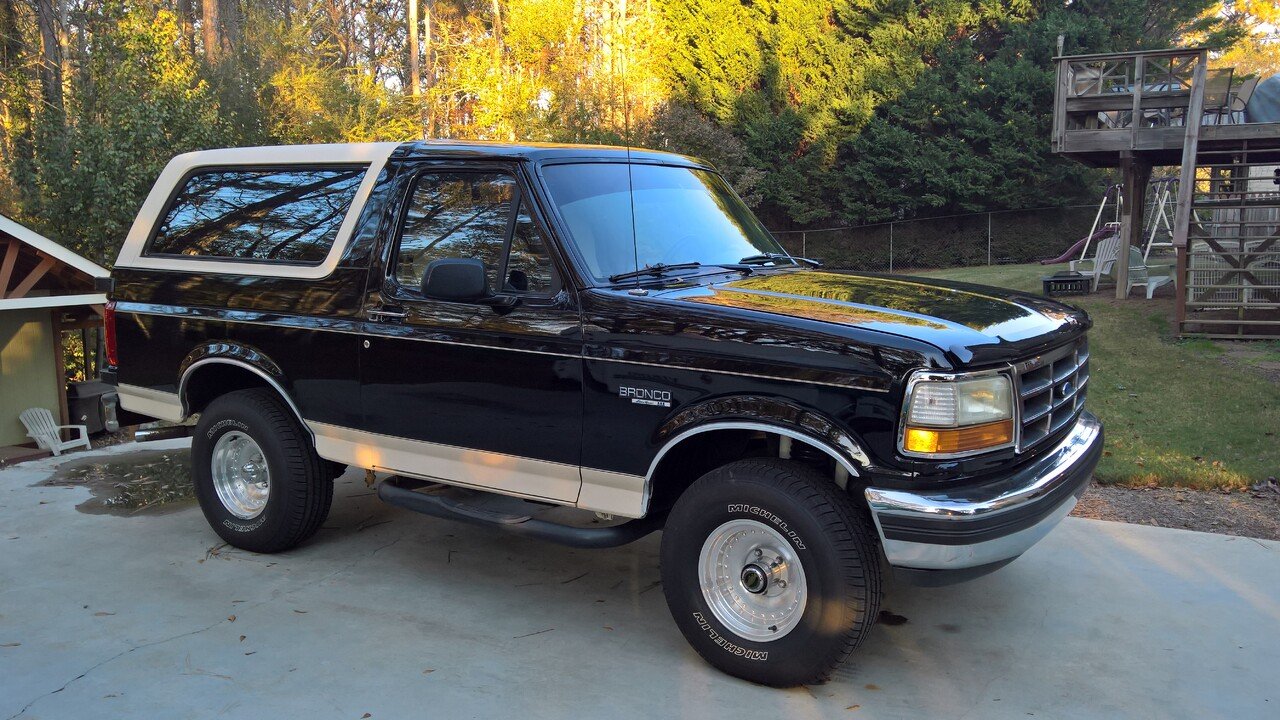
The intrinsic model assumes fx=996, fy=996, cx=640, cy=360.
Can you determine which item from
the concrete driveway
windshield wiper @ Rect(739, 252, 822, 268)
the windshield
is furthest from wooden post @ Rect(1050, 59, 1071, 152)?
the windshield

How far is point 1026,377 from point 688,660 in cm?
184

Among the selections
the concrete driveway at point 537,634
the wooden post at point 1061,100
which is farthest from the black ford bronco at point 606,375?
the wooden post at point 1061,100

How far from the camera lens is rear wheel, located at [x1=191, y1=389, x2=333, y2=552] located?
17.9 ft

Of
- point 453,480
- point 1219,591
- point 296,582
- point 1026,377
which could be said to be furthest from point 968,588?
point 296,582

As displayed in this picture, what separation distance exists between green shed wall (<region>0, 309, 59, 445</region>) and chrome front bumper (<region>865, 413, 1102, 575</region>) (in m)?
12.9

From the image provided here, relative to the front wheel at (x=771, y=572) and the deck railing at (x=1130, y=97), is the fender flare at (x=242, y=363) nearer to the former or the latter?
the front wheel at (x=771, y=572)

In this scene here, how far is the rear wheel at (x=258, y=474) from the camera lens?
5465mm

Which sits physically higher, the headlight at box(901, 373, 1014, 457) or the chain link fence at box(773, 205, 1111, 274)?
the chain link fence at box(773, 205, 1111, 274)

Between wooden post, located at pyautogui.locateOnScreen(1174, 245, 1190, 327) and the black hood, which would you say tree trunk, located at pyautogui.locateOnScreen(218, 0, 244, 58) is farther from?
the black hood

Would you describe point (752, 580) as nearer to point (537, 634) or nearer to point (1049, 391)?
point (537, 634)

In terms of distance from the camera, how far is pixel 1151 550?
551 centimetres

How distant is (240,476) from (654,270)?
9.49ft

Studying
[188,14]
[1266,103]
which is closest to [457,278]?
[1266,103]

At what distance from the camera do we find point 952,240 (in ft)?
94.3
